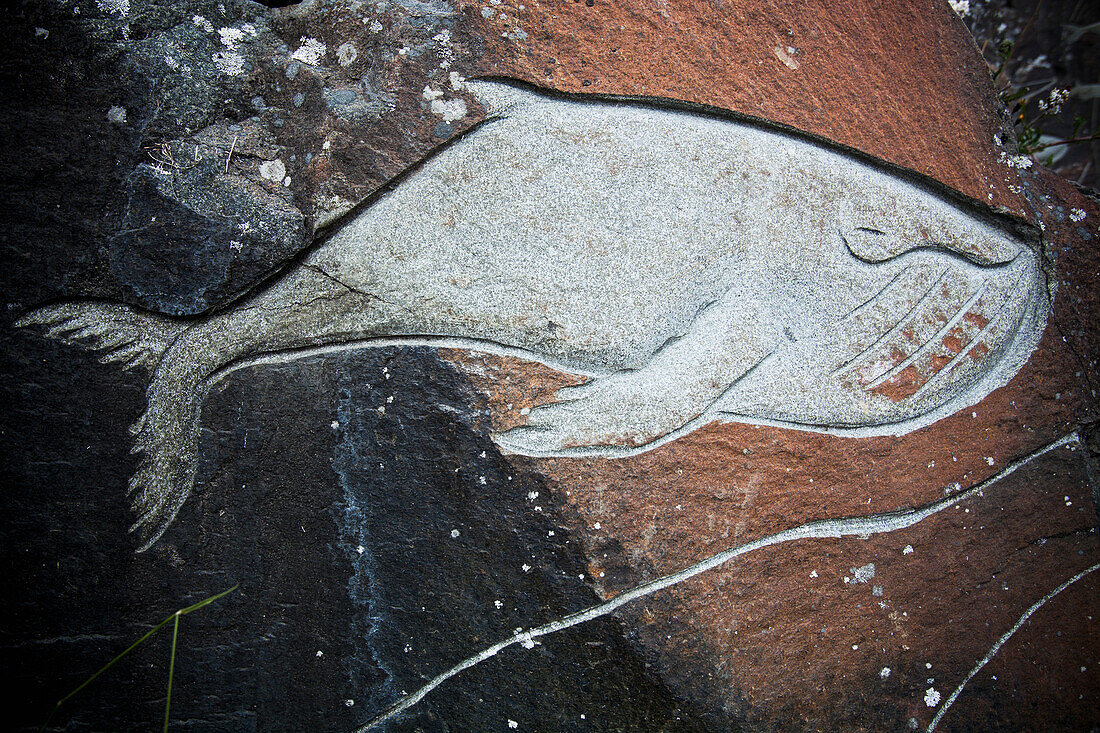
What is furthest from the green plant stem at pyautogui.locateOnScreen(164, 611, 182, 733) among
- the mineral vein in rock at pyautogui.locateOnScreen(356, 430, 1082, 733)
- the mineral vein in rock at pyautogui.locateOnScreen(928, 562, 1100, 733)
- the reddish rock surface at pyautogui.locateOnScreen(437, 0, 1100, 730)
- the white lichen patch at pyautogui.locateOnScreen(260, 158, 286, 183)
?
the mineral vein in rock at pyautogui.locateOnScreen(928, 562, 1100, 733)

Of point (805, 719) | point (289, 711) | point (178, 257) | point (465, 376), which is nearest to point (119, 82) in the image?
point (178, 257)

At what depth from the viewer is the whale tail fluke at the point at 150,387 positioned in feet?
4.54

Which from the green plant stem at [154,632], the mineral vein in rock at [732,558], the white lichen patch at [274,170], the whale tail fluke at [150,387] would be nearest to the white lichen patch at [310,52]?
the white lichen patch at [274,170]

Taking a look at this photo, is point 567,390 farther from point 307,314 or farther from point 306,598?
point 306,598

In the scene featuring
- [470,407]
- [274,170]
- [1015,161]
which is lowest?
[470,407]

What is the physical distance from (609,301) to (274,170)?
33.8 inches

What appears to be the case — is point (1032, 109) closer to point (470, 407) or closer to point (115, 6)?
point (470, 407)

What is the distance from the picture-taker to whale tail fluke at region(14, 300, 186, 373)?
4.53 ft

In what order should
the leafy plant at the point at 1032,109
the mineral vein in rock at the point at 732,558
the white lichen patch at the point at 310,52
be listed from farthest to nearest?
the leafy plant at the point at 1032,109 → the white lichen patch at the point at 310,52 → the mineral vein in rock at the point at 732,558

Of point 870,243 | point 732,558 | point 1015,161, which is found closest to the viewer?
point 732,558

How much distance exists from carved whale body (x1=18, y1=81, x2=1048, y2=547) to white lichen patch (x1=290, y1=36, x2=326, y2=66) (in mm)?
375

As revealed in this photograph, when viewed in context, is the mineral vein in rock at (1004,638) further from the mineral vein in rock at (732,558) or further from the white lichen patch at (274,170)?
the white lichen patch at (274,170)

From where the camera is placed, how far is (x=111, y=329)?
1390 millimetres

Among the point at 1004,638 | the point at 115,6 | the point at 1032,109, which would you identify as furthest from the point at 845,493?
the point at 1032,109
